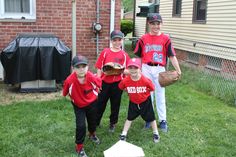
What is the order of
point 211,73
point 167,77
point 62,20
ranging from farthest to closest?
1. point 211,73
2. point 62,20
3. point 167,77

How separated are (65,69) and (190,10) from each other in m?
7.30

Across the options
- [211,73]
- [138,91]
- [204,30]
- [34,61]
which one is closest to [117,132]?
[138,91]

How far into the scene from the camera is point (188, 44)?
1316 centimetres

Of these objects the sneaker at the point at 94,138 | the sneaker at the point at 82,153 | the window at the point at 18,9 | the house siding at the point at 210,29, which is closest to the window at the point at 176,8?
the house siding at the point at 210,29

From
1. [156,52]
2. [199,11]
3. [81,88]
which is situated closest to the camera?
[81,88]

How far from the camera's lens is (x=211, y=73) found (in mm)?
9367

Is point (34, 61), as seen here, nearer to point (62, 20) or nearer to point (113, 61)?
point (62, 20)

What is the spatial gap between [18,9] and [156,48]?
4591 mm

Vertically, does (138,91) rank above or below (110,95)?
above

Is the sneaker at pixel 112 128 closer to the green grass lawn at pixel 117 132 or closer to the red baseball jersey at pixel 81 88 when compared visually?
the green grass lawn at pixel 117 132

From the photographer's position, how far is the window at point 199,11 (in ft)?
40.3

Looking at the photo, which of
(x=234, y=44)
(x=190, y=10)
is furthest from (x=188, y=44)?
(x=234, y=44)

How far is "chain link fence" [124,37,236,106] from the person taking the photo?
7.80 metres

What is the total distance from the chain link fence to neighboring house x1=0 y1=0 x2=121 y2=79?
7.64 feet
